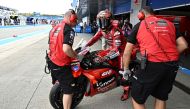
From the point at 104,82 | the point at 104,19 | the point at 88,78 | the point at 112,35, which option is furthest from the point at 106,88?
the point at 104,19

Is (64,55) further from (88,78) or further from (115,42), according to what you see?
(115,42)

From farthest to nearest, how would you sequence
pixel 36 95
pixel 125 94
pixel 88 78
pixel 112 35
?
pixel 36 95 → pixel 125 94 → pixel 112 35 → pixel 88 78

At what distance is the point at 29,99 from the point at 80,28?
27.1m

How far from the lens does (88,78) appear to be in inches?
181

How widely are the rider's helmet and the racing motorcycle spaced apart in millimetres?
581

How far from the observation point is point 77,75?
438 centimetres

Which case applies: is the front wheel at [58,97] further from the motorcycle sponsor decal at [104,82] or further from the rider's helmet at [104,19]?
the rider's helmet at [104,19]

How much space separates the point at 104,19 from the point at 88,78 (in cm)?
123

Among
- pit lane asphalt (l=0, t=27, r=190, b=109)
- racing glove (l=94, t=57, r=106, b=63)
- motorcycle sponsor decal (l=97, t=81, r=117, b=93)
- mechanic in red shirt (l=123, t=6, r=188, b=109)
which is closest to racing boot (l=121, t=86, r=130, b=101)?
pit lane asphalt (l=0, t=27, r=190, b=109)

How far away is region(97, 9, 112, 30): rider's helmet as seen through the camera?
5.11 m

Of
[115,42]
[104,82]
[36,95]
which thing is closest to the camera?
[104,82]

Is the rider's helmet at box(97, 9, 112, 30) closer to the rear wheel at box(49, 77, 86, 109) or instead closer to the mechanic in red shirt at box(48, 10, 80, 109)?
the mechanic in red shirt at box(48, 10, 80, 109)

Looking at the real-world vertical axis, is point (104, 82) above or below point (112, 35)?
below

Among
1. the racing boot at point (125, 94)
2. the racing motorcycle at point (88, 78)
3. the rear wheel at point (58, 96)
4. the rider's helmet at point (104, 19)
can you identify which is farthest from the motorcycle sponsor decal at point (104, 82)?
the rider's helmet at point (104, 19)
